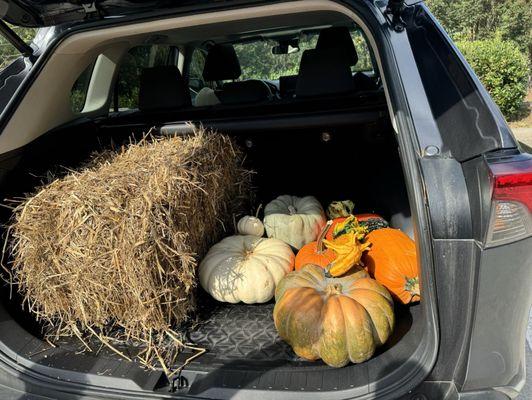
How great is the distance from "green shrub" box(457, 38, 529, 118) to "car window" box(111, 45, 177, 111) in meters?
8.38

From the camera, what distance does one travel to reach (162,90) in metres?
3.29

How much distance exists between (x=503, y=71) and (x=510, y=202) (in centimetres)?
1019

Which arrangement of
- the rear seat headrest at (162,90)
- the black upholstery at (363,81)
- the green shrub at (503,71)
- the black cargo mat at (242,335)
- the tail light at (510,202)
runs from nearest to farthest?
1. the tail light at (510,202)
2. the black cargo mat at (242,335)
3. the rear seat headrest at (162,90)
4. the black upholstery at (363,81)
5. the green shrub at (503,71)

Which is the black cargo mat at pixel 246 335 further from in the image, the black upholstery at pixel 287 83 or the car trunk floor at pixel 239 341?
the black upholstery at pixel 287 83

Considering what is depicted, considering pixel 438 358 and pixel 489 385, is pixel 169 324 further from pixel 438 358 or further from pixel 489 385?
pixel 489 385

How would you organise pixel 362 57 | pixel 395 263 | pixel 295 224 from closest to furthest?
pixel 395 263, pixel 295 224, pixel 362 57

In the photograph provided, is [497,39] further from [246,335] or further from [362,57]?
[246,335]

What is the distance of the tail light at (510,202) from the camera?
4.19 ft

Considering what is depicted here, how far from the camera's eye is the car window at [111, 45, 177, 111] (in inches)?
148

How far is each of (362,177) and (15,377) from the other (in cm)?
234

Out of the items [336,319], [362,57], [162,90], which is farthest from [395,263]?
[362,57]

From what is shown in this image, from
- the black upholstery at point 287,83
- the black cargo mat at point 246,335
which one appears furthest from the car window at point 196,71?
the black cargo mat at point 246,335

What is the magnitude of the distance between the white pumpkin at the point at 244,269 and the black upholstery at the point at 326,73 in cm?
114

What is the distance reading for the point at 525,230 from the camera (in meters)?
1.33
